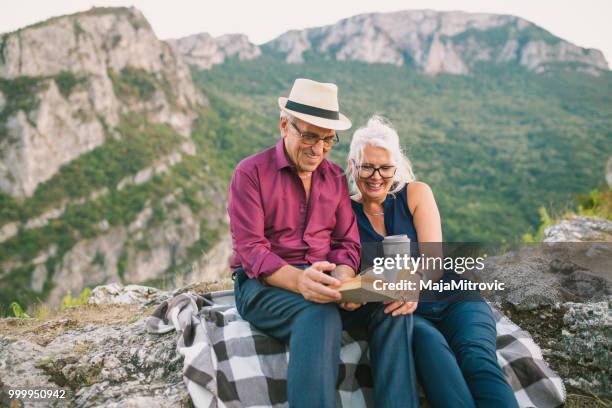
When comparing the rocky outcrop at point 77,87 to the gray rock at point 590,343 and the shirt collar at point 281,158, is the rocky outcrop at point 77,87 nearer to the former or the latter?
the shirt collar at point 281,158

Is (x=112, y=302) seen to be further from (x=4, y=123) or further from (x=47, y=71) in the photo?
(x=47, y=71)

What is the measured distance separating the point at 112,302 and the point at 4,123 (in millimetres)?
82865

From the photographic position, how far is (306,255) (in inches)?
139

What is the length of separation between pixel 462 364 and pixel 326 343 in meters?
0.85

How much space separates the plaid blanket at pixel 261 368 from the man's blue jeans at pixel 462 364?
0.38m

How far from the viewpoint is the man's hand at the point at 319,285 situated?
9.67 feet

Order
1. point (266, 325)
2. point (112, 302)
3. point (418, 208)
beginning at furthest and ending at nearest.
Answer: point (112, 302) → point (418, 208) → point (266, 325)

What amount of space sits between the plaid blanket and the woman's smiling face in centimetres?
109

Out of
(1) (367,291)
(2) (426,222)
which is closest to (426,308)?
(2) (426,222)

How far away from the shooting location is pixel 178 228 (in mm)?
78938

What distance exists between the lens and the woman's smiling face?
12.3 ft

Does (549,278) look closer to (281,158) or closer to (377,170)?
(377,170)

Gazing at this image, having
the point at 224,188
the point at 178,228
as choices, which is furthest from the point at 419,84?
the point at 178,228

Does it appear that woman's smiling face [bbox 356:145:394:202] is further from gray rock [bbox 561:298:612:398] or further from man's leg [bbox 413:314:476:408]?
gray rock [bbox 561:298:612:398]
